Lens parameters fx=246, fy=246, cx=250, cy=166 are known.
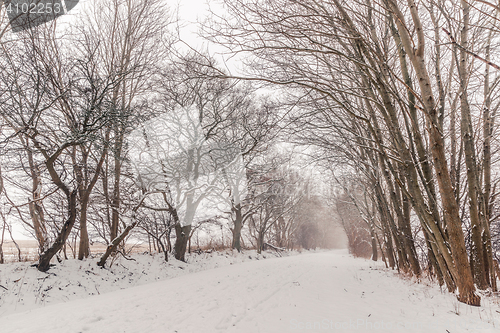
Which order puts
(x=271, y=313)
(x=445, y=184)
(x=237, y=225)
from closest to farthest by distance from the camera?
(x=445, y=184) < (x=271, y=313) < (x=237, y=225)

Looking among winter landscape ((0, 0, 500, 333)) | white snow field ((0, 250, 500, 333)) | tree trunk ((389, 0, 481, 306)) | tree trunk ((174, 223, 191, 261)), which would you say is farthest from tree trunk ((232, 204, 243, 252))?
tree trunk ((389, 0, 481, 306))

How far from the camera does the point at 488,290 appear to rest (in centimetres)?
402

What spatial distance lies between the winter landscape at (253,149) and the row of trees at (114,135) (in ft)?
0.29

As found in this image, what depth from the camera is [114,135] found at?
8.10 meters

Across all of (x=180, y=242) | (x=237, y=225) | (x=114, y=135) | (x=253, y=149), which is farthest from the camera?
(x=237, y=225)

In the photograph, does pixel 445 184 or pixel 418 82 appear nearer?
pixel 445 184

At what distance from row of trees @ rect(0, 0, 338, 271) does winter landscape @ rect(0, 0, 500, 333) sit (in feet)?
0.29

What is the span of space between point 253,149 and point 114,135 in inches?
276

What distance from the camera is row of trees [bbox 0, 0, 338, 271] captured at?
5.78m

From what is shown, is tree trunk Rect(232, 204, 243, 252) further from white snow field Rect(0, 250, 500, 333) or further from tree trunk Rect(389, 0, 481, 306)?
tree trunk Rect(389, 0, 481, 306)

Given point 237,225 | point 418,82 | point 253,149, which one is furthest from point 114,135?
point 237,225

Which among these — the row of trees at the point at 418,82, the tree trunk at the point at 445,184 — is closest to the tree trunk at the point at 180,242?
the row of trees at the point at 418,82

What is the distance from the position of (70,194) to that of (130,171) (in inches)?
121

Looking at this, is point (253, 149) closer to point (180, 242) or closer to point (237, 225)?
point (237, 225)
